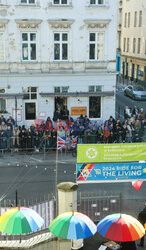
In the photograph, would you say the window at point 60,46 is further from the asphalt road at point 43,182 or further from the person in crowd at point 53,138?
the asphalt road at point 43,182

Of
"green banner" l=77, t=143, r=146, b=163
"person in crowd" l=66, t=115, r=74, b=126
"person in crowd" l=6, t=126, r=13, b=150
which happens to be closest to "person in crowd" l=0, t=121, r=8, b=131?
"person in crowd" l=6, t=126, r=13, b=150

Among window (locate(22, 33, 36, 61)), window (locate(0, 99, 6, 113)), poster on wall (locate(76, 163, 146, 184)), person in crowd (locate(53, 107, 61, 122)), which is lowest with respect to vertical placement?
poster on wall (locate(76, 163, 146, 184))

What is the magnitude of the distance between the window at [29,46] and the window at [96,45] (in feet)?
12.3

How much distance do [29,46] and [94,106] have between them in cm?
587

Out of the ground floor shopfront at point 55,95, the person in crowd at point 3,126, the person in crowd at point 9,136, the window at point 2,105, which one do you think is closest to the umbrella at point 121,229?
the person in crowd at point 9,136

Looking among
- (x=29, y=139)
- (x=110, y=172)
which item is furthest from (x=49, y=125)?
(x=110, y=172)

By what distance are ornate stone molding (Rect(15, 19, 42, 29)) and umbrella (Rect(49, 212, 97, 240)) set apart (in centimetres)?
1670

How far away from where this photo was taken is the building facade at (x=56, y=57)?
77.8 feet

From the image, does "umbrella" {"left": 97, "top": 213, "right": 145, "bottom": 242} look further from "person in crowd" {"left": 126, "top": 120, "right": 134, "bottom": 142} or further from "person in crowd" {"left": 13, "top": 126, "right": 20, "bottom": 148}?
"person in crowd" {"left": 126, "top": 120, "right": 134, "bottom": 142}

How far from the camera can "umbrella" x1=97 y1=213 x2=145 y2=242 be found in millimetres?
9195

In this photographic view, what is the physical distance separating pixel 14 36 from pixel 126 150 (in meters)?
13.6

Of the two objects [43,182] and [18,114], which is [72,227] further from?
[18,114]

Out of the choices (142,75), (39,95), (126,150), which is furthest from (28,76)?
(142,75)

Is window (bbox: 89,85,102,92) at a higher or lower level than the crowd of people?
higher
